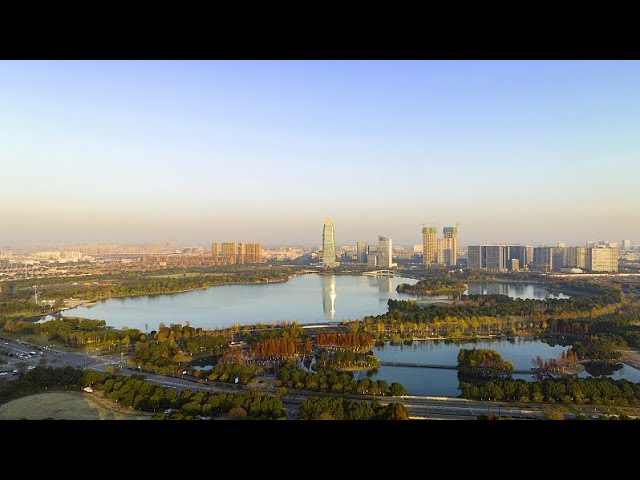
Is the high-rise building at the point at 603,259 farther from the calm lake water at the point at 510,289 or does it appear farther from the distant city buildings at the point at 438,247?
the distant city buildings at the point at 438,247

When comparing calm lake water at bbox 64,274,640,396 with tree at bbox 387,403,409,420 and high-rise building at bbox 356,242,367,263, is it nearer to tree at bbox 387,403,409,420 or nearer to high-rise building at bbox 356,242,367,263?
tree at bbox 387,403,409,420

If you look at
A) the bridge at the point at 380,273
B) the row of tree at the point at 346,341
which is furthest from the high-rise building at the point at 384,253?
the row of tree at the point at 346,341

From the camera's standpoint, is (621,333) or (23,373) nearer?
(23,373)

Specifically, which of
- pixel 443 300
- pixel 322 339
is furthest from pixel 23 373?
pixel 443 300

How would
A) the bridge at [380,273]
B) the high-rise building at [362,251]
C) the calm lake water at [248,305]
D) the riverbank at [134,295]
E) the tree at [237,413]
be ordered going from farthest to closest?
the high-rise building at [362,251]
the bridge at [380,273]
the riverbank at [134,295]
the calm lake water at [248,305]
the tree at [237,413]
